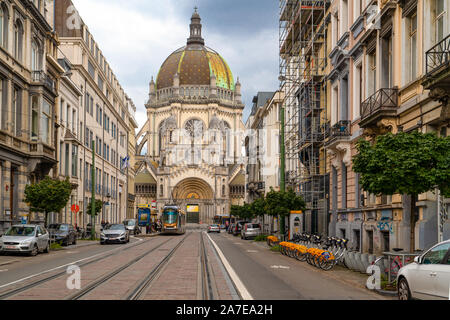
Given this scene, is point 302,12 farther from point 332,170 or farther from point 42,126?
point 42,126

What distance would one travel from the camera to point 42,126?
1442 inches

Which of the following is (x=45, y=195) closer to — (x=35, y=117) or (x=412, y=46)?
(x=35, y=117)

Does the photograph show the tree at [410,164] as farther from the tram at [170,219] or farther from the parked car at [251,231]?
the tram at [170,219]

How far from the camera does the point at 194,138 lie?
449 ft

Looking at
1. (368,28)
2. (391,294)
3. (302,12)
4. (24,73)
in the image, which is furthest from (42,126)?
(391,294)

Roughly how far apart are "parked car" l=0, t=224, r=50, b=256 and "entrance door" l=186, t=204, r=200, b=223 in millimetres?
101878

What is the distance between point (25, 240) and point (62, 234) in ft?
29.7

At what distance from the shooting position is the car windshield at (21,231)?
26.2m

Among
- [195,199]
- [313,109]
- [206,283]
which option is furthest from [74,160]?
[195,199]

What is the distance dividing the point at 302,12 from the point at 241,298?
2894 cm

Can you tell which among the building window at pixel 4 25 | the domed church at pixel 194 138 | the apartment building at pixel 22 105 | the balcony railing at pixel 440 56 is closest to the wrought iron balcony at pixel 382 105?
the balcony railing at pixel 440 56

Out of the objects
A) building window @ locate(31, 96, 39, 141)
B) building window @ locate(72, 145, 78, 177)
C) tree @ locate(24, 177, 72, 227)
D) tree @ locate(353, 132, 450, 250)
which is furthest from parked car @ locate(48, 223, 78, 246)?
tree @ locate(353, 132, 450, 250)

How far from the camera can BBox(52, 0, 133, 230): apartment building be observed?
54.0 m
